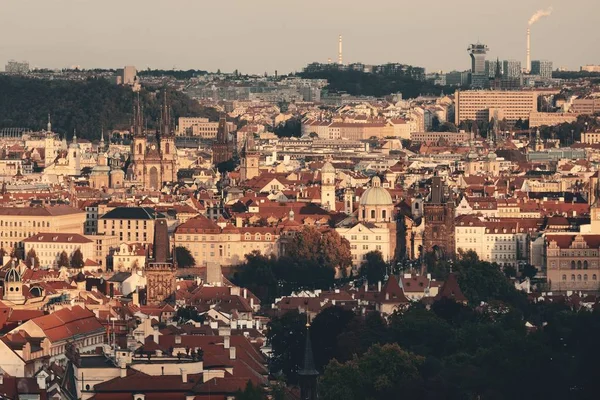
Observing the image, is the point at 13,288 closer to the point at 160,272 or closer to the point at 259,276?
the point at 160,272

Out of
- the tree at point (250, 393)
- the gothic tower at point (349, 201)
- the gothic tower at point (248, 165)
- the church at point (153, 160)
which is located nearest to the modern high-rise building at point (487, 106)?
the gothic tower at point (248, 165)

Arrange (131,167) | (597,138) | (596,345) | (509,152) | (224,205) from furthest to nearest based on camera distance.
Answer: (597,138)
(509,152)
(131,167)
(224,205)
(596,345)

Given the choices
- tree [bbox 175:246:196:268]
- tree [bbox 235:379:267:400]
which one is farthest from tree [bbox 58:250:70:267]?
tree [bbox 235:379:267:400]

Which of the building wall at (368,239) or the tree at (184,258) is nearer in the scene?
the tree at (184,258)

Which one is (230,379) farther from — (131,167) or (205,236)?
(131,167)

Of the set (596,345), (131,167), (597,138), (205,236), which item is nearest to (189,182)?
(131,167)

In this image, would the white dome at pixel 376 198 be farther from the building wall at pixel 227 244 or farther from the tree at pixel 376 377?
the tree at pixel 376 377
